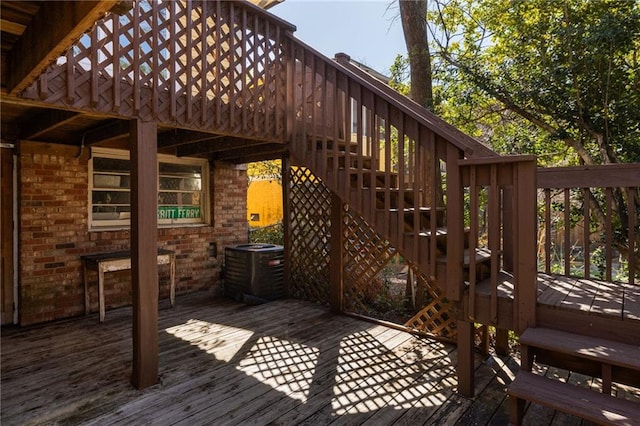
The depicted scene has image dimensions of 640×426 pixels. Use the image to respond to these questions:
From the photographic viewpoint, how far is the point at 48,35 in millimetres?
1726

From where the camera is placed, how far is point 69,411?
2.52 m

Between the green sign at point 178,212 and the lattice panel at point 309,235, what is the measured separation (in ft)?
5.31

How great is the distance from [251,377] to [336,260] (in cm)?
211

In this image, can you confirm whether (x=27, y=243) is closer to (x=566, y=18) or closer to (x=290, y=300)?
(x=290, y=300)

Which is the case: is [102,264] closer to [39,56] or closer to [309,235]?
[309,235]

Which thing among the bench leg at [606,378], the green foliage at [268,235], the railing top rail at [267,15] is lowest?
the bench leg at [606,378]

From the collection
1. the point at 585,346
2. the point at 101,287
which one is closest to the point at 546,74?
the point at 585,346

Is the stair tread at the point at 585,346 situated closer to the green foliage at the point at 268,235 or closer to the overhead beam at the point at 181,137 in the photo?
the overhead beam at the point at 181,137

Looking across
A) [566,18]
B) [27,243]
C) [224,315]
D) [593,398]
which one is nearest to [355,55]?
[566,18]

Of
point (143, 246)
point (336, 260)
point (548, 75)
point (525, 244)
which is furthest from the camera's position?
point (336, 260)

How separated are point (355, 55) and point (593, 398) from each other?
8730mm

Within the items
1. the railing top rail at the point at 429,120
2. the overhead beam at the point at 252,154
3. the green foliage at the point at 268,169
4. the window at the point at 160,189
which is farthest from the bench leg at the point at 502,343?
the green foliage at the point at 268,169

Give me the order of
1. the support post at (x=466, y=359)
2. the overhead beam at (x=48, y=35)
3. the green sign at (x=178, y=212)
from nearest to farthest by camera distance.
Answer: the overhead beam at (x=48, y=35), the support post at (x=466, y=359), the green sign at (x=178, y=212)

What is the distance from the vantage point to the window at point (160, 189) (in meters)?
4.91
